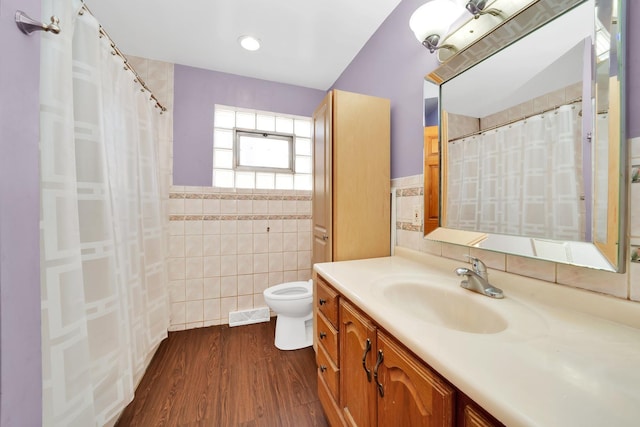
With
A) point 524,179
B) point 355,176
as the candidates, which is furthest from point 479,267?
point 355,176

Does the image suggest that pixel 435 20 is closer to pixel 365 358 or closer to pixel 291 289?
pixel 365 358

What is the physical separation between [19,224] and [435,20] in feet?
5.75

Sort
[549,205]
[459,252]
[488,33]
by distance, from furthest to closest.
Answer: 1. [459,252]
2. [488,33]
3. [549,205]

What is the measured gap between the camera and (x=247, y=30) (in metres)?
1.68

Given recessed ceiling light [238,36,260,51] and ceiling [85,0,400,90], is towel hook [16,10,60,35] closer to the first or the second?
ceiling [85,0,400,90]

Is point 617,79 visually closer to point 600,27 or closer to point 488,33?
point 600,27

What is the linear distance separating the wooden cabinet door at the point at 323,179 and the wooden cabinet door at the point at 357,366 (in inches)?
22.1

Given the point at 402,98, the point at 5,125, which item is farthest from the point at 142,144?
the point at 402,98

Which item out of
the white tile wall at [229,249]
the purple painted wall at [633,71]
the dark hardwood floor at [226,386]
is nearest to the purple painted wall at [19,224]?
the dark hardwood floor at [226,386]

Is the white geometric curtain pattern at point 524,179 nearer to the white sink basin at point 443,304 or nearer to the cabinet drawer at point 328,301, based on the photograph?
the white sink basin at point 443,304

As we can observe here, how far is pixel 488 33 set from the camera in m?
0.91

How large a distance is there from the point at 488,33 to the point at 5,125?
65.0 inches

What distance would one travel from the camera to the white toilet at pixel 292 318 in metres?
1.71

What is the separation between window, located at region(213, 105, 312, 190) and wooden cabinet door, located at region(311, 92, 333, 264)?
2.54 ft
